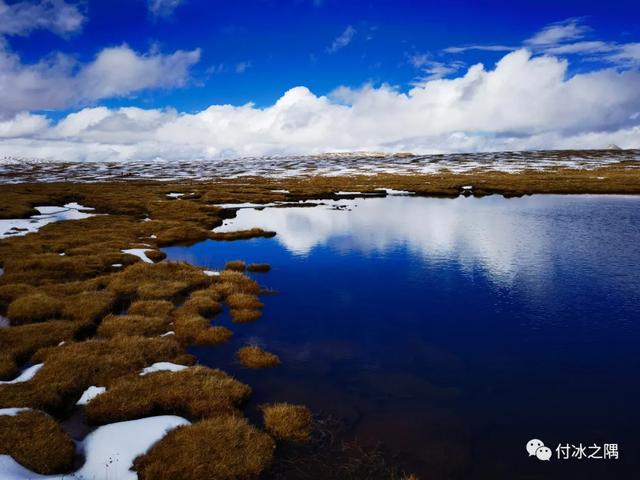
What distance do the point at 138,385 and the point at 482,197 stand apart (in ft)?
273

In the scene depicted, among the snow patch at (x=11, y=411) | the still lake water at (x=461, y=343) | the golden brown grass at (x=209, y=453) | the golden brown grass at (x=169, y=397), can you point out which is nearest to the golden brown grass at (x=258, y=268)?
the still lake water at (x=461, y=343)

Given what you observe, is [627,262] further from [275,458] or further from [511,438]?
[275,458]

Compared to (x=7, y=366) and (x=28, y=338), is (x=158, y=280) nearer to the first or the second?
(x=28, y=338)

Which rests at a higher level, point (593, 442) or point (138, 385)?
point (138, 385)

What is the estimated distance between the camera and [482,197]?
87.9m

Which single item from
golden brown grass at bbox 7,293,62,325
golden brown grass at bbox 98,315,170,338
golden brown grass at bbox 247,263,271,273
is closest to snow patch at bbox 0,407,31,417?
golden brown grass at bbox 98,315,170,338

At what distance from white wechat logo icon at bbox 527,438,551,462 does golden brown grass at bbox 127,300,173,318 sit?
18.2 metres

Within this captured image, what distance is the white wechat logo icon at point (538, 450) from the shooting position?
1303 cm

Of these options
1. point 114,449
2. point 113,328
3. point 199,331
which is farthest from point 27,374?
point 199,331

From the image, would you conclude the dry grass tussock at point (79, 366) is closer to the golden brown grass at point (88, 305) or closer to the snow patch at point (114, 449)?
the snow patch at point (114, 449)

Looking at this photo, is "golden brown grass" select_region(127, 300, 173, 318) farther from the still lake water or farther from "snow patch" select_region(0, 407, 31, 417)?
"snow patch" select_region(0, 407, 31, 417)

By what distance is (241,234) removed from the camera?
50844 millimetres

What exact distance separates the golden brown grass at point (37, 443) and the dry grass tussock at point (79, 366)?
5.88 feet

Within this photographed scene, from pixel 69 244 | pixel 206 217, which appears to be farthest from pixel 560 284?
pixel 206 217
